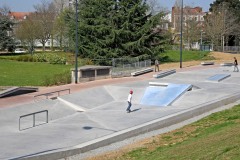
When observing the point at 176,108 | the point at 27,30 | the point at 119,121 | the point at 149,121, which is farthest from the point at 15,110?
the point at 27,30

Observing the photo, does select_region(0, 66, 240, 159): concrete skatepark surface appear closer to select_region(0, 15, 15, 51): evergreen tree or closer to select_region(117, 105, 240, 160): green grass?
select_region(117, 105, 240, 160): green grass

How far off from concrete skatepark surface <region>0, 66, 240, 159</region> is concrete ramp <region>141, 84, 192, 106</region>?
30 cm

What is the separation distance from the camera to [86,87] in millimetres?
28328

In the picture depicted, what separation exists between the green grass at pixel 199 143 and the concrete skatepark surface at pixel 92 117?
154 centimetres

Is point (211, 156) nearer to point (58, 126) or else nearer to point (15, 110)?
point (58, 126)

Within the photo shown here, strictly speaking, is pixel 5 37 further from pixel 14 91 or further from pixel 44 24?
pixel 14 91

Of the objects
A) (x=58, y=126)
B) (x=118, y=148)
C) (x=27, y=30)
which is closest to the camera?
(x=118, y=148)

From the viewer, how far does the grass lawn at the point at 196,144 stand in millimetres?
10074

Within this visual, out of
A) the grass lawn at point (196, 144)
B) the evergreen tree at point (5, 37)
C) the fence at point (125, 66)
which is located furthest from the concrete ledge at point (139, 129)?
the evergreen tree at point (5, 37)

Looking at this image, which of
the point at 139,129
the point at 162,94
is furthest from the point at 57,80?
the point at 139,129

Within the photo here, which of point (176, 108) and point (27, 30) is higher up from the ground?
point (27, 30)

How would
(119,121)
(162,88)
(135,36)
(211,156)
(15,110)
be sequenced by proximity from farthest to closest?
(135,36)
(162,88)
(15,110)
(119,121)
(211,156)

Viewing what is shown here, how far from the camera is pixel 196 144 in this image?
39.9 ft

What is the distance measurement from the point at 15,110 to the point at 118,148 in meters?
7.79
